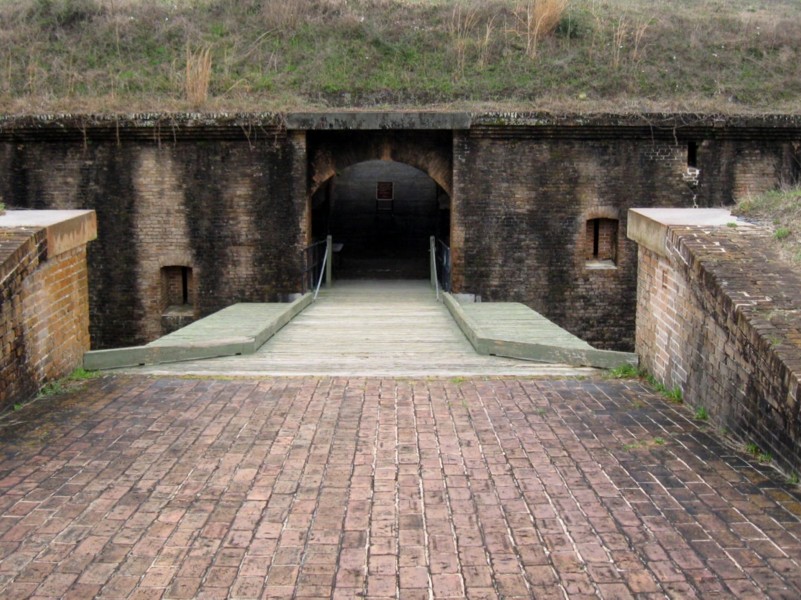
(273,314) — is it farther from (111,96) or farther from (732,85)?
(732,85)

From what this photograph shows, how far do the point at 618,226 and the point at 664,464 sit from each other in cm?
1134

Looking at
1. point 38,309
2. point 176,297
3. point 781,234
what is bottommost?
point 176,297

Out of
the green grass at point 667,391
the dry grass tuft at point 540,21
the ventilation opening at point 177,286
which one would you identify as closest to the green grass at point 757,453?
the green grass at point 667,391

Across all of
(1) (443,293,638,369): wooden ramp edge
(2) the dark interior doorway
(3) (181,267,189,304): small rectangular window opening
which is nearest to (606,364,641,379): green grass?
(1) (443,293,638,369): wooden ramp edge

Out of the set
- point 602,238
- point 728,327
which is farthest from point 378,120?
point 728,327

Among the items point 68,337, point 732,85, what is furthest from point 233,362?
point 732,85

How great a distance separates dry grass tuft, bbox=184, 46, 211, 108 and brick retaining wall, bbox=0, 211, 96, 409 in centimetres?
893

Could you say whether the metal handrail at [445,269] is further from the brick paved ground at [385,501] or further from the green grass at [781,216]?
the brick paved ground at [385,501]

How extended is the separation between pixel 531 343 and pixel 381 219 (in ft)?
47.1

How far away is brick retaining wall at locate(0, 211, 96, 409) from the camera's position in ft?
21.0

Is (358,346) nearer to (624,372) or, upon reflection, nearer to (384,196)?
(624,372)

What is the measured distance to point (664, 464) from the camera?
5227 mm

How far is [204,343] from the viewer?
861cm

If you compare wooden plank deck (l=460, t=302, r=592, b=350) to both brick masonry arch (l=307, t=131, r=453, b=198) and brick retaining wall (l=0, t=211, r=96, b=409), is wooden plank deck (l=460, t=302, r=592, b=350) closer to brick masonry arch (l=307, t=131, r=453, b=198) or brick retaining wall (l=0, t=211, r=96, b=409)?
brick masonry arch (l=307, t=131, r=453, b=198)
